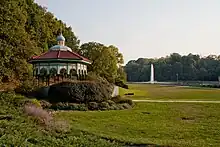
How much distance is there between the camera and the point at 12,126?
11438 millimetres

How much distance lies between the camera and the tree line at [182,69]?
354ft

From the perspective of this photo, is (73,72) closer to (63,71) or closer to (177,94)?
(63,71)

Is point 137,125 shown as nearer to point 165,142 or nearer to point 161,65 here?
point 165,142

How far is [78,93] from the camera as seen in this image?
24.5m

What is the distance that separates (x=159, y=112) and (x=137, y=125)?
536 cm

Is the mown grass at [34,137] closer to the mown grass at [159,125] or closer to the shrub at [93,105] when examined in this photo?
the mown grass at [159,125]

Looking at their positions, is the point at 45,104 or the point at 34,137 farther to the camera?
the point at 45,104

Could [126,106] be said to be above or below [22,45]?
below

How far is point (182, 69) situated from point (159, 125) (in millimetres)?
103709

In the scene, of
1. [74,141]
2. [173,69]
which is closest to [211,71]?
[173,69]

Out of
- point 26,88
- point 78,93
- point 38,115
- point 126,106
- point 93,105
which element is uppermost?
point 26,88

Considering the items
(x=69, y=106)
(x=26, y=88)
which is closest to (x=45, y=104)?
(x=69, y=106)

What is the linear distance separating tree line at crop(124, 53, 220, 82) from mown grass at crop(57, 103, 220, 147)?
86.4 m

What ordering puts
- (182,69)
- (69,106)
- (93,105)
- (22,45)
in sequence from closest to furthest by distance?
(69,106) < (93,105) < (22,45) < (182,69)
